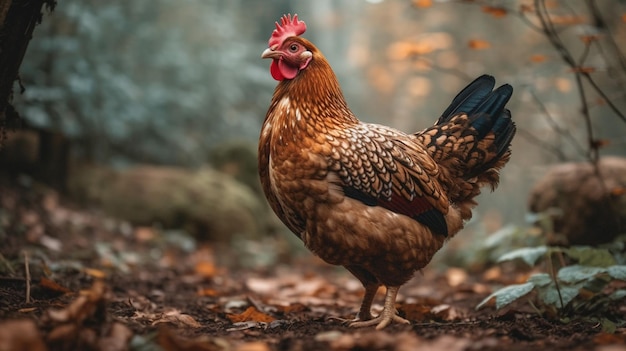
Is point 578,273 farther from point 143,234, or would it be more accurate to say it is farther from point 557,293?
point 143,234

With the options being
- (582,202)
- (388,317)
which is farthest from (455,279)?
(388,317)

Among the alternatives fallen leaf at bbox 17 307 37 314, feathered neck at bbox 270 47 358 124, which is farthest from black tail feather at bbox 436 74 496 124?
fallen leaf at bbox 17 307 37 314

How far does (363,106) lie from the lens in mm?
18875

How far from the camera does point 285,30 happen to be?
11.1 ft

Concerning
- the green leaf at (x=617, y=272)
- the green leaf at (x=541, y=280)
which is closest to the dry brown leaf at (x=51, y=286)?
the green leaf at (x=541, y=280)

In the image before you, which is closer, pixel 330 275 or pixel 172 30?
pixel 330 275

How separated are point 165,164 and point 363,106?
10.2 meters

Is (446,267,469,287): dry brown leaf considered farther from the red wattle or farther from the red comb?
the red comb

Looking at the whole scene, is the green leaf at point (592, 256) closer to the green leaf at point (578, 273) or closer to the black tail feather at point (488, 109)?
the green leaf at point (578, 273)

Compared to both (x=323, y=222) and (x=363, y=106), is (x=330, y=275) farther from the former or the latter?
(x=363, y=106)

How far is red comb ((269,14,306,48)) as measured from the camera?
3.35 meters

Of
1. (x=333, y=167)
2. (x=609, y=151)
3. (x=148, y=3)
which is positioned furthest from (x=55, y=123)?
(x=609, y=151)

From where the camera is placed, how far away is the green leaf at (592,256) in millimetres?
3355

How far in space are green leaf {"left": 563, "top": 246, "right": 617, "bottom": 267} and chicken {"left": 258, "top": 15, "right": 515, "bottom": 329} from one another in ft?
2.42
